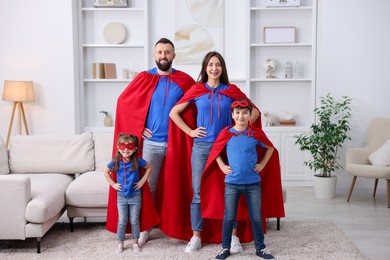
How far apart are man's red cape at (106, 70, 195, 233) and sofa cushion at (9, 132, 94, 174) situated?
892 mm

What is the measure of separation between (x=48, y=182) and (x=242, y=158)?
1743mm

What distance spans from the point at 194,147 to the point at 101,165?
1.40m

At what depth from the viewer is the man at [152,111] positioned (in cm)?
404

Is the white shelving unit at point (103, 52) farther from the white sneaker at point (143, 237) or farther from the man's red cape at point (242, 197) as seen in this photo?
the man's red cape at point (242, 197)

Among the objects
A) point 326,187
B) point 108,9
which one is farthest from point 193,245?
point 108,9

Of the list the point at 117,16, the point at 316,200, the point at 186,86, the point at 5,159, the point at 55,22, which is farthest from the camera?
the point at 117,16

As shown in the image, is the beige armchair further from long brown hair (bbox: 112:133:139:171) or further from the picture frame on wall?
long brown hair (bbox: 112:133:139:171)

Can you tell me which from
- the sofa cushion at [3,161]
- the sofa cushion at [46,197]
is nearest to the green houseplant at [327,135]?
the sofa cushion at [46,197]

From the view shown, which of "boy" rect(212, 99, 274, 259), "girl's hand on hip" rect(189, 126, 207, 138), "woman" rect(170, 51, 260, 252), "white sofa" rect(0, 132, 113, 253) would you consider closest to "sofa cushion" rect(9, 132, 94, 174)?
"white sofa" rect(0, 132, 113, 253)

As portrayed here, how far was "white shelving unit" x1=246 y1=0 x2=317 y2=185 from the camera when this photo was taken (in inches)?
260

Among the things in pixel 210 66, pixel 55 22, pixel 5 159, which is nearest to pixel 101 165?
pixel 5 159

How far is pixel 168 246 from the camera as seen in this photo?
4.12 meters

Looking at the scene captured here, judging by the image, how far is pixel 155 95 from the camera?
160 inches

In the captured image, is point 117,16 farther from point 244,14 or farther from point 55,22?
point 244,14
